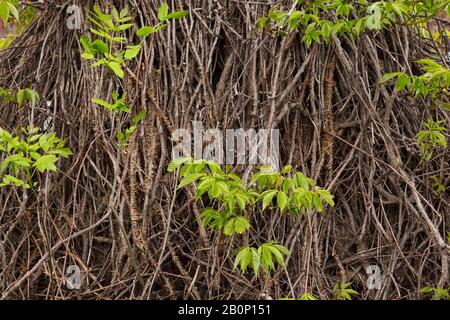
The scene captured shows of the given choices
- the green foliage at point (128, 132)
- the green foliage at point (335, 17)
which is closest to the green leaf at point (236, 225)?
the green foliage at point (128, 132)

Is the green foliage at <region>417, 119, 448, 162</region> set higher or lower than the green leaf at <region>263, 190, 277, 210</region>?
higher

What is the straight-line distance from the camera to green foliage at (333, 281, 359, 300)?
7.25 feet

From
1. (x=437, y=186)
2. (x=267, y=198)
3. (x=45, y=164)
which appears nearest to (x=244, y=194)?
(x=267, y=198)

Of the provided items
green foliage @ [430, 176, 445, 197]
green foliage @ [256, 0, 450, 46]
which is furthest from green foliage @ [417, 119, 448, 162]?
green foliage @ [256, 0, 450, 46]

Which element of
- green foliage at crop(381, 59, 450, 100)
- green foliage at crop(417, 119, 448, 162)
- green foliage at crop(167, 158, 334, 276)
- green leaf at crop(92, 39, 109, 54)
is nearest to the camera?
green foliage at crop(167, 158, 334, 276)

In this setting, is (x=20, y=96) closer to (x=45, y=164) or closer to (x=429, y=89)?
(x=45, y=164)

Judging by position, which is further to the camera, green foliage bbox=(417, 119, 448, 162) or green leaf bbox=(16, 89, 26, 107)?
green leaf bbox=(16, 89, 26, 107)

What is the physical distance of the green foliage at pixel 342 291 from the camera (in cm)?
221

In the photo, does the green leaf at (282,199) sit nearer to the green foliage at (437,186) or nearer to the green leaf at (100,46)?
the green leaf at (100,46)

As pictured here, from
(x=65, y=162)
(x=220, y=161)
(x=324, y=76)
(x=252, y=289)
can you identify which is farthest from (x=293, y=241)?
(x=65, y=162)

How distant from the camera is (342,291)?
221 centimetres

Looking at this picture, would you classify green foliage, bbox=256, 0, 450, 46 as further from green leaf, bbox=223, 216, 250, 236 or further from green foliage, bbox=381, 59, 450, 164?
green leaf, bbox=223, 216, 250, 236

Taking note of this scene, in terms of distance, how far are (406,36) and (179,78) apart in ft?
3.36

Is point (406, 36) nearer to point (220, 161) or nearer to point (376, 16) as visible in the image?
point (376, 16)
